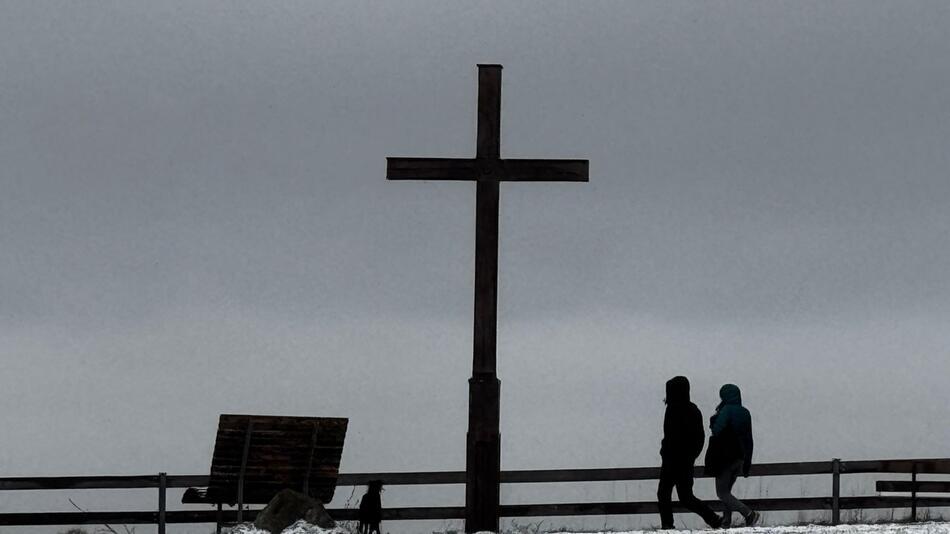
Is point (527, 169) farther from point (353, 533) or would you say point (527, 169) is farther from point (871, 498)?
Answer: point (871, 498)

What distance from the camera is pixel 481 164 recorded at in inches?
617

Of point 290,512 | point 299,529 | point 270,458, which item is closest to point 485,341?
point 299,529

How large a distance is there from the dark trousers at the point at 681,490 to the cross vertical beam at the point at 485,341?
192 centimetres

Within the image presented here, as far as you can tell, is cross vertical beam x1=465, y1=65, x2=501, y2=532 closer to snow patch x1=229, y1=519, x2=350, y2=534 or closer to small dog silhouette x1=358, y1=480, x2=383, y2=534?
snow patch x1=229, y1=519, x2=350, y2=534

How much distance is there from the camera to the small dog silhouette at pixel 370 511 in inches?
703

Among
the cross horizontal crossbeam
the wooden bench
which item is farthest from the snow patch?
the cross horizontal crossbeam

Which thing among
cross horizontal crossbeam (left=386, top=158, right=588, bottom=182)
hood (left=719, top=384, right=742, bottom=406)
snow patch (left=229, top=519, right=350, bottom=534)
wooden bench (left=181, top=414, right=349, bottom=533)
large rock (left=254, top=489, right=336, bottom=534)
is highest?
cross horizontal crossbeam (left=386, top=158, right=588, bottom=182)

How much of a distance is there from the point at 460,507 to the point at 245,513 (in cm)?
259

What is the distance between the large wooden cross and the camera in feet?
Answer: 50.2

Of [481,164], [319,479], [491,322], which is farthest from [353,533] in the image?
[481,164]

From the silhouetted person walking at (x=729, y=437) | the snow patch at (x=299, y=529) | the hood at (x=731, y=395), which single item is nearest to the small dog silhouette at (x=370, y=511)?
the snow patch at (x=299, y=529)

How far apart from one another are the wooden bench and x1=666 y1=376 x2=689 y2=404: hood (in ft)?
13.8

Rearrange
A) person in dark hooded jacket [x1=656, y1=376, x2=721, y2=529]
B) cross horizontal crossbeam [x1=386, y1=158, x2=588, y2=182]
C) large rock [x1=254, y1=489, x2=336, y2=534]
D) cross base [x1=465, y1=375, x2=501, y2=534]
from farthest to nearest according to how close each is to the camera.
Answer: large rock [x1=254, y1=489, x2=336, y2=534]
person in dark hooded jacket [x1=656, y1=376, x2=721, y2=529]
cross horizontal crossbeam [x1=386, y1=158, x2=588, y2=182]
cross base [x1=465, y1=375, x2=501, y2=534]

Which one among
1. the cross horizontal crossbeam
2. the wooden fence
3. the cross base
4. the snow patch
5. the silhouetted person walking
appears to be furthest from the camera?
the wooden fence
